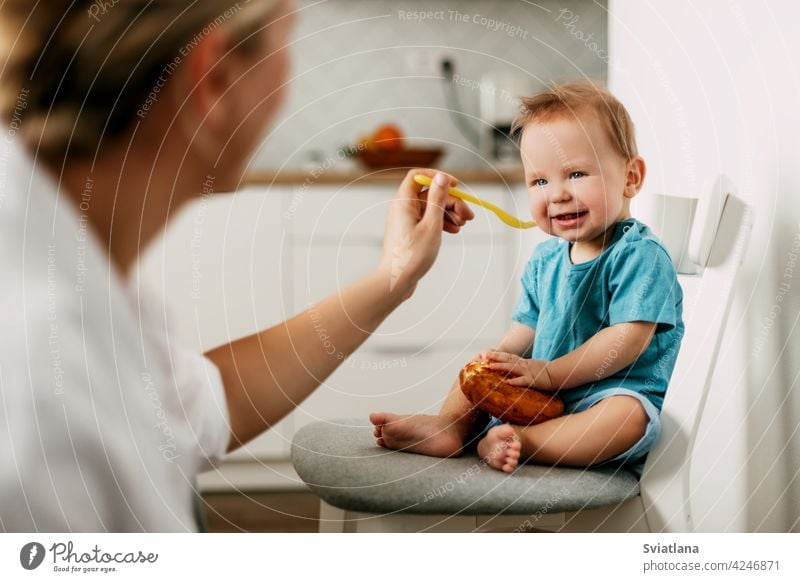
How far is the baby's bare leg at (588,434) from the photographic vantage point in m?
0.48

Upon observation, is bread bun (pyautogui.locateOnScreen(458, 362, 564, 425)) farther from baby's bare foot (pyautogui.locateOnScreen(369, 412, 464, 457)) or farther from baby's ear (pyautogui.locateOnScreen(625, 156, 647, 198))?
baby's ear (pyautogui.locateOnScreen(625, 156, 647, 198))

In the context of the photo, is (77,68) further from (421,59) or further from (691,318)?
(691,318)

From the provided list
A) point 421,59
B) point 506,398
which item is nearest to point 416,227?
point 506,398

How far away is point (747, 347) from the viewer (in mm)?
570

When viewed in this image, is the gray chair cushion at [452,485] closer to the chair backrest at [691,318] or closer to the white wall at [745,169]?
the chair backrest at [691,318]

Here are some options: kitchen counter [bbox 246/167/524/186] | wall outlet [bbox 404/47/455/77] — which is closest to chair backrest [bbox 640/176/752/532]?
kitchen counter [bbox 246/167/524/186]

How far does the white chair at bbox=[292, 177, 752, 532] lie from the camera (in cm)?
46

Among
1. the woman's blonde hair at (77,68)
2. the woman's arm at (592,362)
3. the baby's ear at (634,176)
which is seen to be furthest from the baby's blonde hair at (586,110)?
the woman's blonde hair at (77,68)

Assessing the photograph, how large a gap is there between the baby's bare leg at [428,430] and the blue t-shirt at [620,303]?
0.07 meters

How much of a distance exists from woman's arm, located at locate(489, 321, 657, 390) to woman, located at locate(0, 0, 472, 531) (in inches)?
3.9
